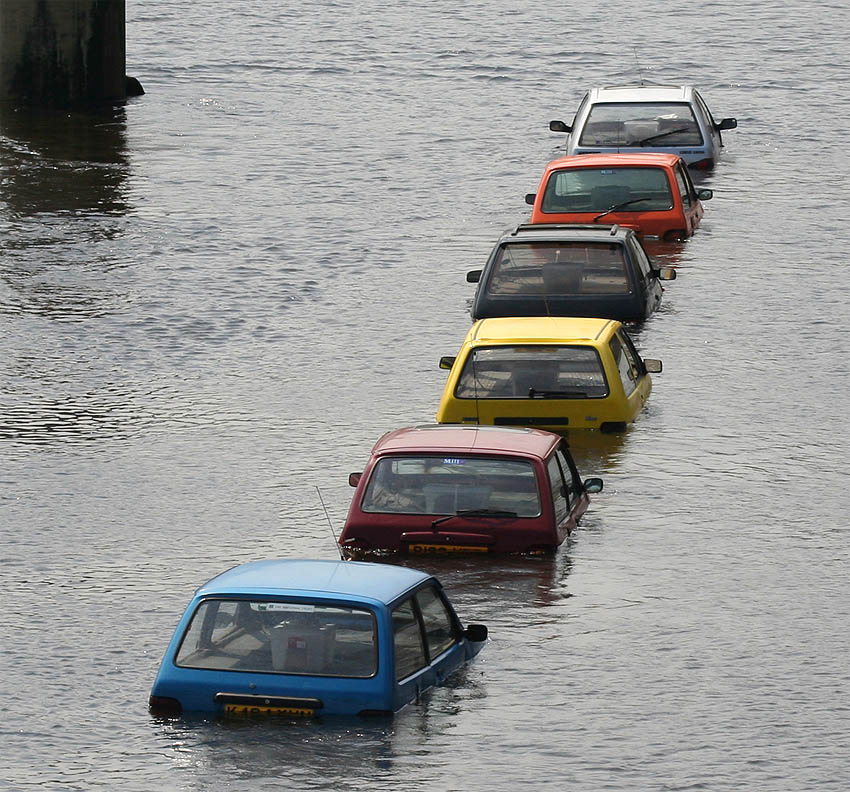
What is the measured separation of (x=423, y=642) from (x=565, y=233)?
46.7 ft

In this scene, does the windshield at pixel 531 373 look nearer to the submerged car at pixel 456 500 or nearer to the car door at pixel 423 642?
the submerged car at pixel 456 500

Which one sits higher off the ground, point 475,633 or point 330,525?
point 475,633

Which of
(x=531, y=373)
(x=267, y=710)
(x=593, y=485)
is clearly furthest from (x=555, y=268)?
(x=267, y=710)

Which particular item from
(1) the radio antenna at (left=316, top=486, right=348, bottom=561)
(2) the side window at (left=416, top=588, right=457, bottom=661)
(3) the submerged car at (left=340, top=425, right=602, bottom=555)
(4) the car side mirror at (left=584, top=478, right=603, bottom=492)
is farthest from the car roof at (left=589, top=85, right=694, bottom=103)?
(2) the side window at (left=416, top=588, right=457, bottom=661)

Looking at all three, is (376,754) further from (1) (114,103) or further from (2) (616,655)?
(1) (114,103)

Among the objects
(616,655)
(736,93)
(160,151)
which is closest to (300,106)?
(160,151)

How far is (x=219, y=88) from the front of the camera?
53.8 metres

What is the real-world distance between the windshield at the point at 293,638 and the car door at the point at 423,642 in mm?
249

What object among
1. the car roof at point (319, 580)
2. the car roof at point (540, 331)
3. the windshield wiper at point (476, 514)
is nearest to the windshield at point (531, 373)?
the car roof at point (540, 331)

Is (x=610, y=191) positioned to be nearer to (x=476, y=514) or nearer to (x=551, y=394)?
(x=551, y=394)

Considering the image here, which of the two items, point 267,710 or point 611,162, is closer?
point 267,710

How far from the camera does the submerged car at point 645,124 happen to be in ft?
125

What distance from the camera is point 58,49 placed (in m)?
47.6

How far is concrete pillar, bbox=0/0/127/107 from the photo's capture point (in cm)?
4656
